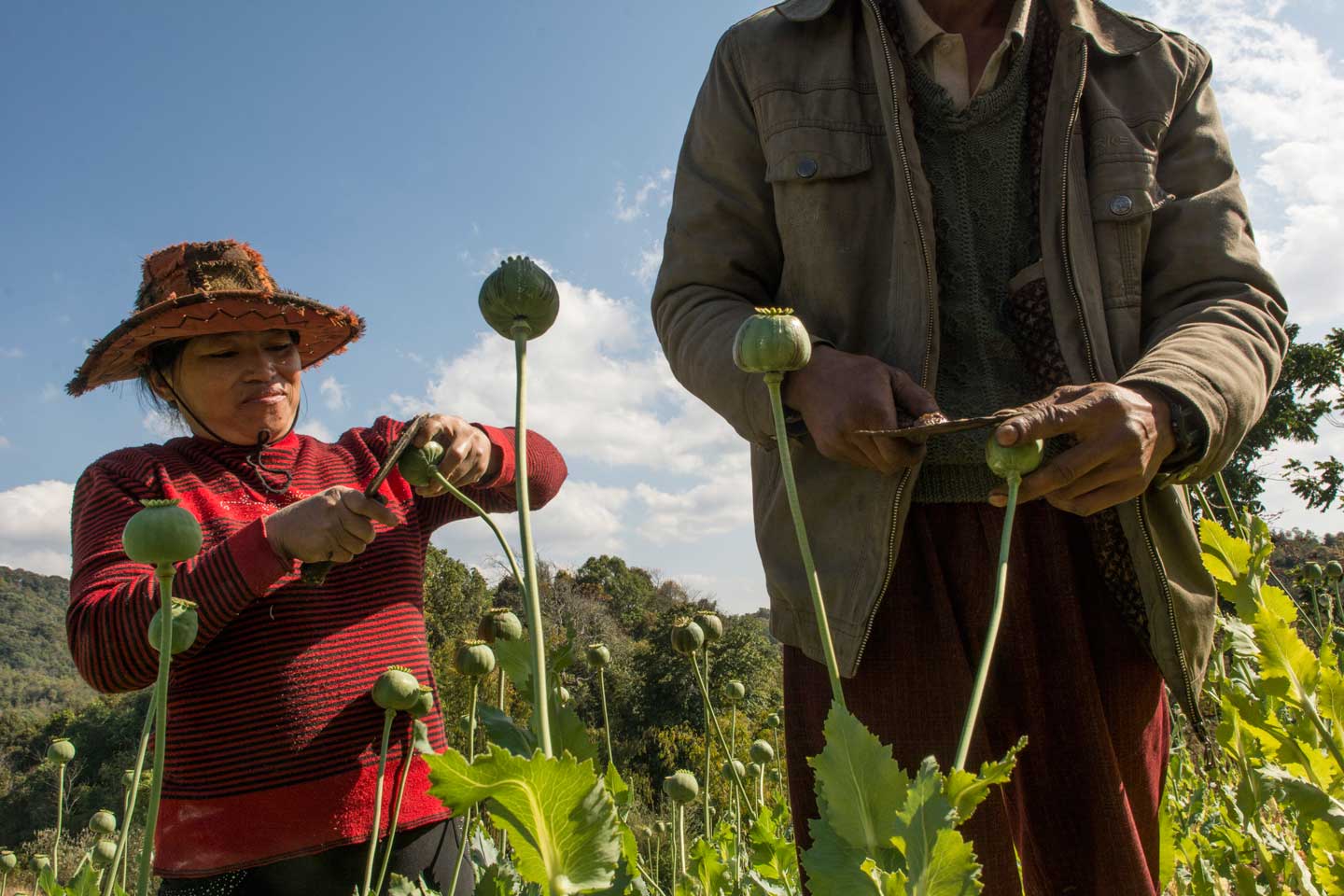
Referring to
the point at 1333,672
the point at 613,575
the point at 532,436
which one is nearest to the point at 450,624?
the point at 613,575

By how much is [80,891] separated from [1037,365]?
1307 millimetres

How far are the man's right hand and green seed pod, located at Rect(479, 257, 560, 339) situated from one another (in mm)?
374

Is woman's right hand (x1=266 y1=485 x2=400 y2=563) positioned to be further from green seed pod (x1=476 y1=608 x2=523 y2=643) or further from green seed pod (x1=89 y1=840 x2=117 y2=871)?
green seed pod (x1=89 y1=840 x2=117 y2=871)

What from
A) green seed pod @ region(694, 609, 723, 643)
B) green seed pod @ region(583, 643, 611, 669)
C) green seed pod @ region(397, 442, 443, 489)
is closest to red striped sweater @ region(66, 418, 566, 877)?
green seed pod @ region(583, 643, 611, 669)

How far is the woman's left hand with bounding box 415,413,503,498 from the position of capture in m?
1.51

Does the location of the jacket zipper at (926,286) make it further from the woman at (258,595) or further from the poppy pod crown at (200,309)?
the poppy pod crown at (200,309)

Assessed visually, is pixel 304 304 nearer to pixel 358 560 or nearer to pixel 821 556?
pixel 358 560

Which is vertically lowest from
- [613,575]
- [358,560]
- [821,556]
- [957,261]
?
[821,556]

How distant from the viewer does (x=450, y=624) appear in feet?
84.2

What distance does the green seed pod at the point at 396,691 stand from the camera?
1230 mm

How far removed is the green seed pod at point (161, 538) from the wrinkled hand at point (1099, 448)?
A: 0.66m

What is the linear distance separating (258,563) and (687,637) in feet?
3.38

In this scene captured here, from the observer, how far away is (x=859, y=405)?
1057mm

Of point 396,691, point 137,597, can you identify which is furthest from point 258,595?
point 396,691
